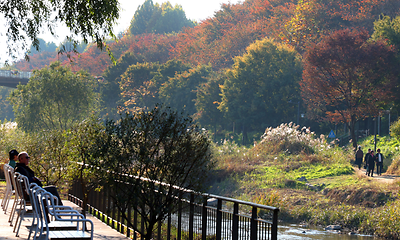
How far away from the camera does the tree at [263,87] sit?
150 feet

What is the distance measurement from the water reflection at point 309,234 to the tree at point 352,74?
16.5m

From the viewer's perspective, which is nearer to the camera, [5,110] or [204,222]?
[204,222]

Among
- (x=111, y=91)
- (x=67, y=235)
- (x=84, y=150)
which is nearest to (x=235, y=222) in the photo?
(x=67, y=235)

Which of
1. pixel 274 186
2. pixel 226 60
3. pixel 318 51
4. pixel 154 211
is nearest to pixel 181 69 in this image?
pixel 226 60

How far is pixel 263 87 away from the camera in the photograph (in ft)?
152

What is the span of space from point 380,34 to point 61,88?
26.8m

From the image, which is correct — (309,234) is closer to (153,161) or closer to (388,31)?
(153,161)

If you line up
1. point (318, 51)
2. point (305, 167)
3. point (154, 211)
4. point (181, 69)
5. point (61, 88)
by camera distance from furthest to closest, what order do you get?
point (181, 69), point (61, 88), point (318, 51), point (305, 167), point (154, 211)

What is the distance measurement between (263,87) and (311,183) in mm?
20716

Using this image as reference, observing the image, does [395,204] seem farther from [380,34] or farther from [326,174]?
[380,34]

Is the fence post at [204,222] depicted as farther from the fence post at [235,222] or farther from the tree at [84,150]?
the tree at [84,150]

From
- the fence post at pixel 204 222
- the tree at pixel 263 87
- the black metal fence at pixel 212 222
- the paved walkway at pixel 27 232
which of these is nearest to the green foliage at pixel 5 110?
the tree at pixel 263 87

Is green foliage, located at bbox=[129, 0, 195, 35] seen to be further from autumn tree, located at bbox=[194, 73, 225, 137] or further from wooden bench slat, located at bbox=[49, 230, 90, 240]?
wooden bench slat, located at bbox=[49, 230, 90, 240]

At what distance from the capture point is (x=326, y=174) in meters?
27.8
